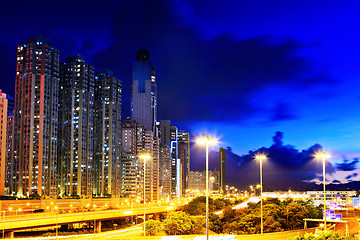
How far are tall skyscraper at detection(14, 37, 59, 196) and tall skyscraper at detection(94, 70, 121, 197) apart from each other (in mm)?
37486

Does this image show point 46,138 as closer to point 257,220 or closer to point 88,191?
point 88,191

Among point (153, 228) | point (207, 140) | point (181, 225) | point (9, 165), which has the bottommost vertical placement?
point (153, 228)

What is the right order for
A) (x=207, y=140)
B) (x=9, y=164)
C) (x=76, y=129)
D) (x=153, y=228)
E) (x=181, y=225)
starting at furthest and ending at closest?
(x=76, y=129), (x=9, y=164), (x=153, y=228), (x=181, y=225), (x=207, y=140)

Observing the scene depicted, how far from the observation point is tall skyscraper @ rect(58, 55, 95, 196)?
159 m

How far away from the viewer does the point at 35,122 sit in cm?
13725

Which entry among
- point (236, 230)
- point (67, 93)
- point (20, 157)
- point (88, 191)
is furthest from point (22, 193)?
point (236, 230)

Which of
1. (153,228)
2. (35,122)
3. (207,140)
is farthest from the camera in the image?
(35,122)

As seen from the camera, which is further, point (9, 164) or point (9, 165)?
point (9, 164)

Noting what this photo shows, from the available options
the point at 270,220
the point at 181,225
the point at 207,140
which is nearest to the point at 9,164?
the point at 181,225

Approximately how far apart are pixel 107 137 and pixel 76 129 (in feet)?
74.4

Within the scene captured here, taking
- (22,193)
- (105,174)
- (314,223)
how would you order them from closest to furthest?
(314,223), (22,193), (105,174)

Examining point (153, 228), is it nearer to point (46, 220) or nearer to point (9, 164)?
point (46, 220)

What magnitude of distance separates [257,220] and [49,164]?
301 ft

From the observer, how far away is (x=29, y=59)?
139 metres
